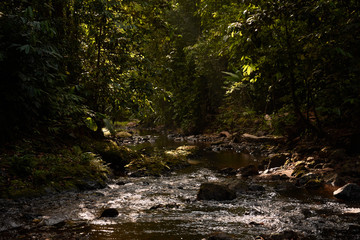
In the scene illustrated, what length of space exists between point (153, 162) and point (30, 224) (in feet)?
18.1

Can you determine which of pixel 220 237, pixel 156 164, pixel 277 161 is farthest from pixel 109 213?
pixel 277 161

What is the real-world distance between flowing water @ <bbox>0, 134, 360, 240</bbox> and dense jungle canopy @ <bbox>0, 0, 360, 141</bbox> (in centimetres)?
196

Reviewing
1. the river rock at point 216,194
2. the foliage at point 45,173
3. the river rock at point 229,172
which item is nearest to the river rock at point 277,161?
the river rock at point 229,172

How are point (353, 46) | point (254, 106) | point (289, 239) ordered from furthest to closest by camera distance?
point (254, 106) < point (353, 46) < point (289, 239)

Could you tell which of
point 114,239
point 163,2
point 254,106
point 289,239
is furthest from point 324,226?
point 254,106

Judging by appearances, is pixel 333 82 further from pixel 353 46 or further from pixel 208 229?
pixel 208 229

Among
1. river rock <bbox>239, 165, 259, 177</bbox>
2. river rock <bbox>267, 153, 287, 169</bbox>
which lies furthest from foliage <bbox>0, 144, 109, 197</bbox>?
river rock <bbox>267, 153, 287, 169</bbox>

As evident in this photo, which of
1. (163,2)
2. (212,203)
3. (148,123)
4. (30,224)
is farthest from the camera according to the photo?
(148,123)

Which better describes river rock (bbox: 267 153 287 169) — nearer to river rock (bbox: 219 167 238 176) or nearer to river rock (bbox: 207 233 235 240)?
river rock (bbox: 219 167 238 176)

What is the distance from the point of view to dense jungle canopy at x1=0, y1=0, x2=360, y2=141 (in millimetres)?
5148

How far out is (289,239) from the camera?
10.9 ft

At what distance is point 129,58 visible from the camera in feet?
28.2

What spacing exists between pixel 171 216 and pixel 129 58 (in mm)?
5656

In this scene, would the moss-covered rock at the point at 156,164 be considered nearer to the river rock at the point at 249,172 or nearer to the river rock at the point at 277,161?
the river rock at the point at 249,172
